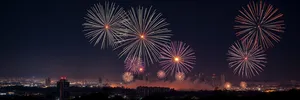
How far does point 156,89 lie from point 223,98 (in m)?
95.0

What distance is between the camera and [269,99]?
53.2 metres

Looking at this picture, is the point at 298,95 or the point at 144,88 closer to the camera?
the point at 298,95

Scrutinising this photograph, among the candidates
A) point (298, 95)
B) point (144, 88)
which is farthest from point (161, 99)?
point (144, 88)

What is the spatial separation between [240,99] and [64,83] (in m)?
57.3

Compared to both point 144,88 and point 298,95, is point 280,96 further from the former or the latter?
point 144,88

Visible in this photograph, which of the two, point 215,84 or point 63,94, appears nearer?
point 63,94

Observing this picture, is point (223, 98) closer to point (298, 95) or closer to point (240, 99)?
point (240, 99)

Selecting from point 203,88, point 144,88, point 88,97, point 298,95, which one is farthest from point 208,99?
point 203,88

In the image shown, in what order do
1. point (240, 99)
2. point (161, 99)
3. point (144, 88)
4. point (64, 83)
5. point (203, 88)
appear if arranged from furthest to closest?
point (203, 88), point (144, 88), point (64, 83), point (161, 99), point (240, 99)

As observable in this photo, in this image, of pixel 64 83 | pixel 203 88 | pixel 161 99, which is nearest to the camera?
pixel 161 99

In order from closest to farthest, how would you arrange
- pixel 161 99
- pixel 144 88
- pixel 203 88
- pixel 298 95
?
pixel 298 95, pixel 161 99, pixel 144 88, pixel 203 88

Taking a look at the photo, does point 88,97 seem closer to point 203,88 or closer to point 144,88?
point 144,88

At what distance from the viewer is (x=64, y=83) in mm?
98000

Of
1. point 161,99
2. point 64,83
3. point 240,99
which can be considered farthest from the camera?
point 64,83
